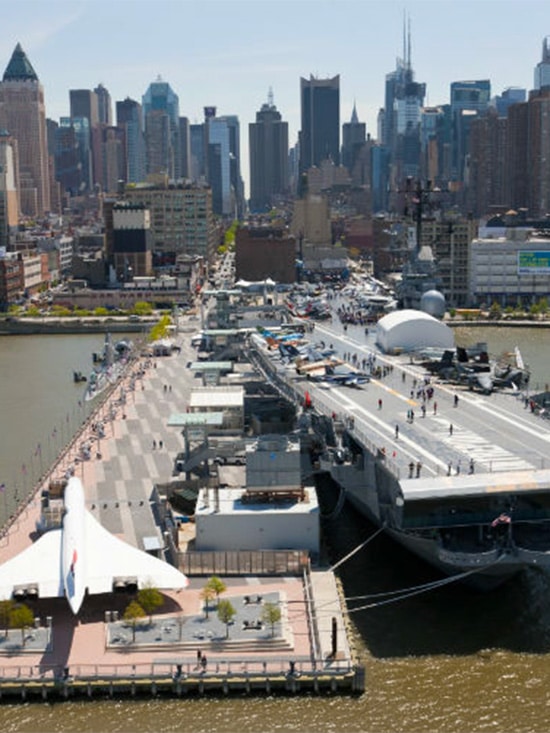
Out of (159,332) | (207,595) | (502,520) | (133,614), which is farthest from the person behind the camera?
(159,332)

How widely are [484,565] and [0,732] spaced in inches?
624

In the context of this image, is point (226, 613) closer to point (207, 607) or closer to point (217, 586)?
point (217, 586)

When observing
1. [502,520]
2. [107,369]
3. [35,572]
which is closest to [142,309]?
[107,369]

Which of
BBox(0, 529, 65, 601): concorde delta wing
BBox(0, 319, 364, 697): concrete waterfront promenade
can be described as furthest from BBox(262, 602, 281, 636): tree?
BBox(0, 529, 65, 601): concorde delta wing

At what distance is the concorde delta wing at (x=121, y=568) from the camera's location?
32.1 meters

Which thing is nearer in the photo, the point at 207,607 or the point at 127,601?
the point at 207,607

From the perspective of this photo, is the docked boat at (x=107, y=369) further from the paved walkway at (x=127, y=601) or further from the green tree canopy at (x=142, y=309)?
the green tree canopy at (x=142, y=309)

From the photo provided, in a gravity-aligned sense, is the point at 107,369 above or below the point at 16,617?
above

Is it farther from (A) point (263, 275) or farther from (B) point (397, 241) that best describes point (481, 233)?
(A) point (263, 275)

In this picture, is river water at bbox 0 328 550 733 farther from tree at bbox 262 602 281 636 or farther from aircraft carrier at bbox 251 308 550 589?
tree at bbox 262 602 281 636

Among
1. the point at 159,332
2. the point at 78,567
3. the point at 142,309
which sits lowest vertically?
the point at 78,567

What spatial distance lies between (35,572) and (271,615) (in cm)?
812

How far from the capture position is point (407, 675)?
96.5 ft

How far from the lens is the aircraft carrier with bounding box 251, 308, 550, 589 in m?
34.0
